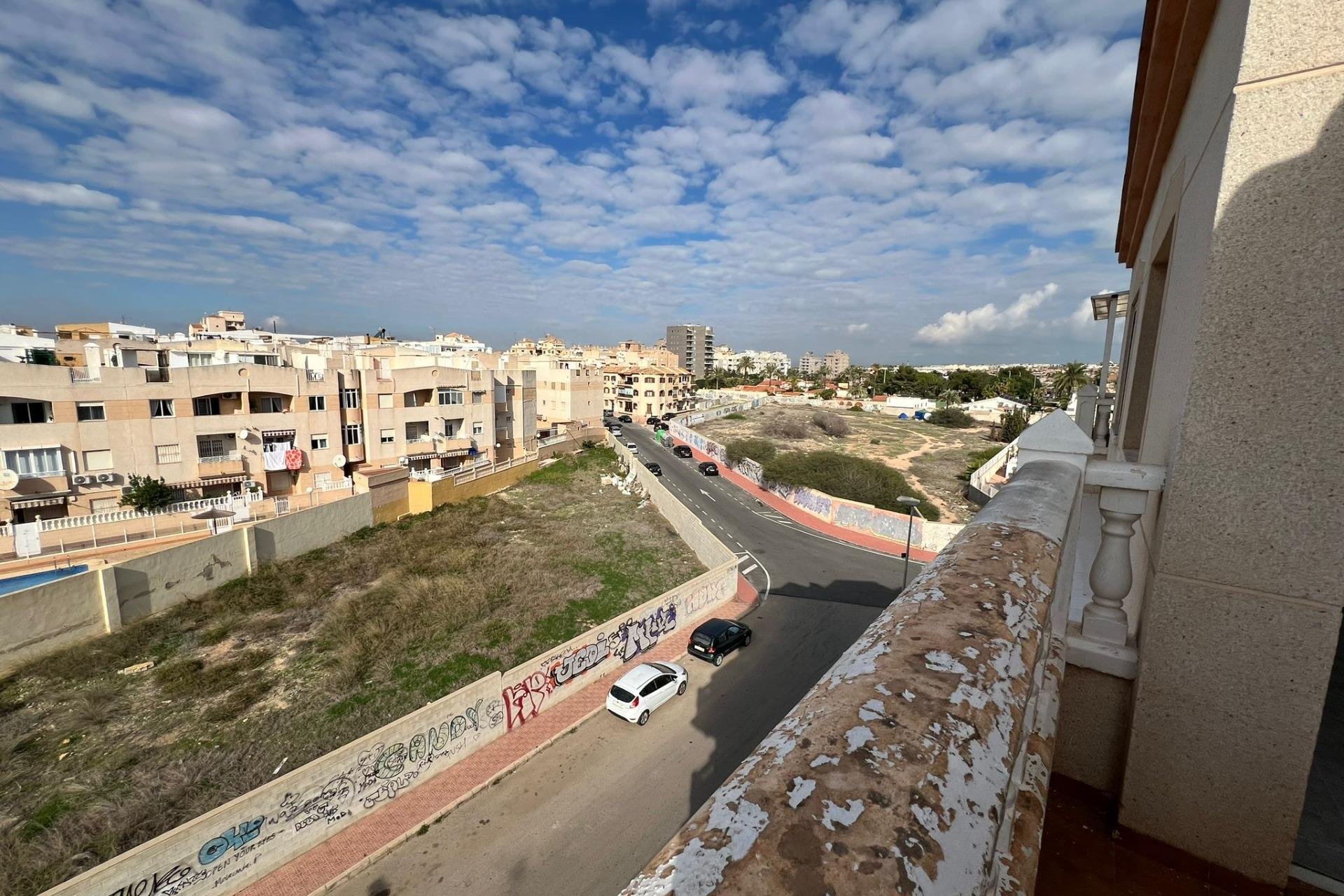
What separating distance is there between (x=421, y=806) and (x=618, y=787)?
3.70m

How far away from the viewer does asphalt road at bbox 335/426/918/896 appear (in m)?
8.96

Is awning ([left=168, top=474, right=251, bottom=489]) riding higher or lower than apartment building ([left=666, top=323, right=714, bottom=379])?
lower

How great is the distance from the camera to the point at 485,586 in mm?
18562

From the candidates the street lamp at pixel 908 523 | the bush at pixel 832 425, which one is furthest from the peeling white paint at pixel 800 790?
the bush at pixel 832 425

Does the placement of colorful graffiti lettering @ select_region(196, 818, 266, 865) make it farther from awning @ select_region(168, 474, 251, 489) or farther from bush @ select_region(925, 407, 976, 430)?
bush @ select_region(925, 407, 976, 430)

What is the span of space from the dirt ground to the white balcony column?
677 inches

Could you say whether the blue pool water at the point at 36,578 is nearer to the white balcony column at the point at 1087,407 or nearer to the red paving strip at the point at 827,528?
the white balcony column at the point at 1087,407

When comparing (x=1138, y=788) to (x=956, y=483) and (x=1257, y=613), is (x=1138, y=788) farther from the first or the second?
(x=956, y=483)

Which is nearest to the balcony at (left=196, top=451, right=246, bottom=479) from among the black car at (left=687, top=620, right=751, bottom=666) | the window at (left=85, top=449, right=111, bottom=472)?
the window at (left=85, top=449, right=111, bottom=472)

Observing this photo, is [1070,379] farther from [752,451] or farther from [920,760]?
[920,760]

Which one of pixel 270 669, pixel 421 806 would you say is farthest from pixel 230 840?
pixel 270 669

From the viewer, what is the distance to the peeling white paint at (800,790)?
Result: 103 centimetres

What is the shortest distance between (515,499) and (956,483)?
93.8ft

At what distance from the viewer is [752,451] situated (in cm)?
4203
